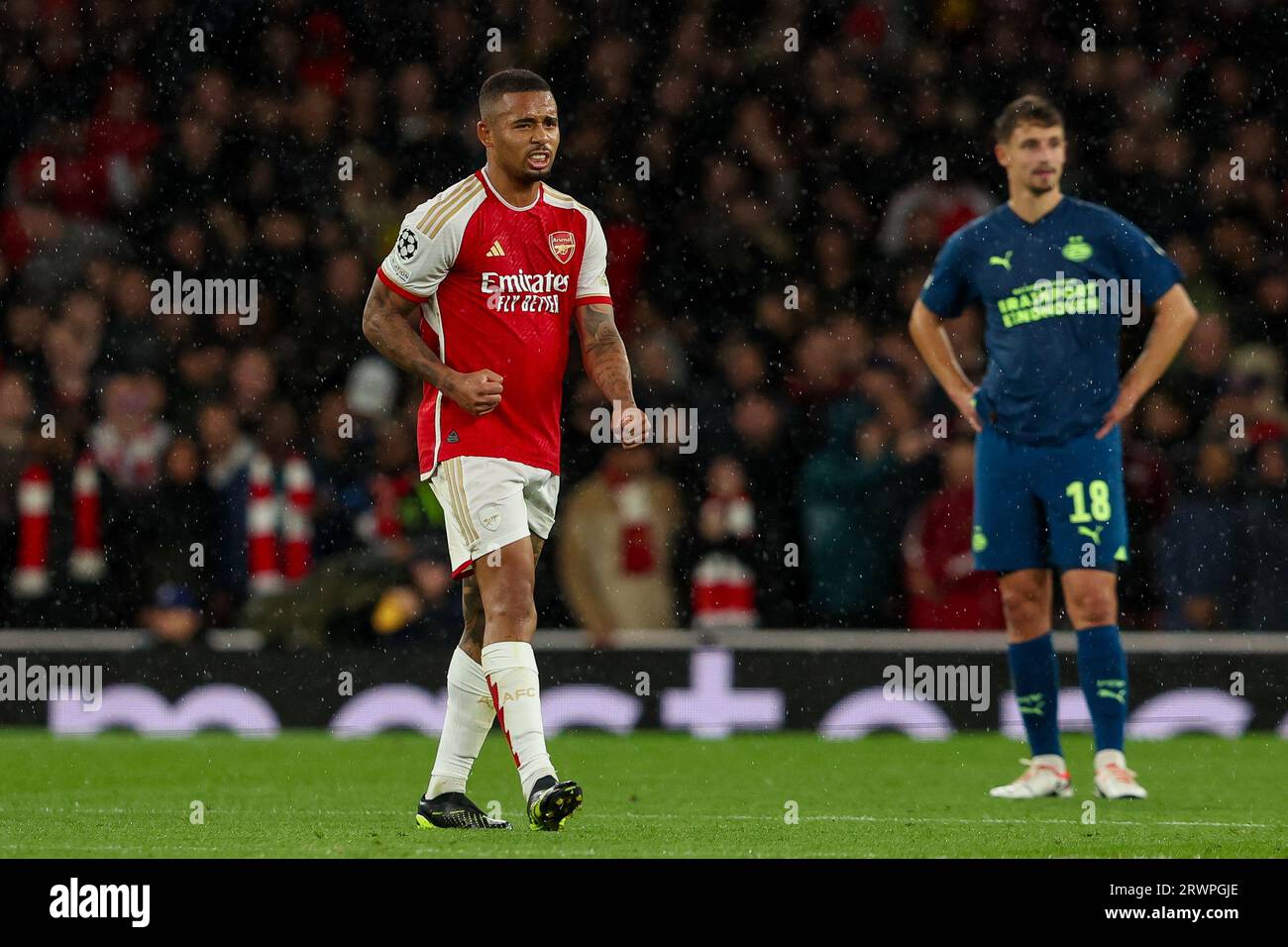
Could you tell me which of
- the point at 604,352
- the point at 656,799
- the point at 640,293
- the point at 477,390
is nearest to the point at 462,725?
the point at 477,390

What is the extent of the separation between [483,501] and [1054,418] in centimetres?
226

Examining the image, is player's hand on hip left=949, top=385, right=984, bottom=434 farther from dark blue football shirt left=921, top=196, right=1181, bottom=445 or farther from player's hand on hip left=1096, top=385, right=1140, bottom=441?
player's hand on hip left=1096, top=385, right=1140, bottom=441

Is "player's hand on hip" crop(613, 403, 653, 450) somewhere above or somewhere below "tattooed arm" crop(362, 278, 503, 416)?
below

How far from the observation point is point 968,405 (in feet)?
26.7

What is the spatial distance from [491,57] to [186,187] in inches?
78.8

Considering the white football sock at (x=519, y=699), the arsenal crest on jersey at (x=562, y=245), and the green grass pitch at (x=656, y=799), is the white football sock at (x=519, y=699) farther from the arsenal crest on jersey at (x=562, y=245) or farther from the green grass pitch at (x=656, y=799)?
the arsenal crest on jersey at (x=562, y=245)

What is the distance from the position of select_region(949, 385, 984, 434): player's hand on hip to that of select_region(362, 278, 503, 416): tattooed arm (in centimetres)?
214

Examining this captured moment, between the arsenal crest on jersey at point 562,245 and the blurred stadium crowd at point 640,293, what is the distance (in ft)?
15.4

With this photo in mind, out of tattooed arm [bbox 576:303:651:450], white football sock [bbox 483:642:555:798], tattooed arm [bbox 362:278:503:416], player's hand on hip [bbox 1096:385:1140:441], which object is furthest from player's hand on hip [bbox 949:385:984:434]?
white football sock [bbox 483:642:555:798]

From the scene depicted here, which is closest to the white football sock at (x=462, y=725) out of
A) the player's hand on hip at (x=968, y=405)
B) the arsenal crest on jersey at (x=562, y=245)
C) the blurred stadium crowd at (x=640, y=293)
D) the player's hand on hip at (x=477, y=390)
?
the player's hand on hip at (x=477, y=390)

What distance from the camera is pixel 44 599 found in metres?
11.5

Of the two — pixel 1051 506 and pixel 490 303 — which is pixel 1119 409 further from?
pixel 490 303

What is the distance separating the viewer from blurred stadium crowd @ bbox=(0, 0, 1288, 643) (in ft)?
37.4
